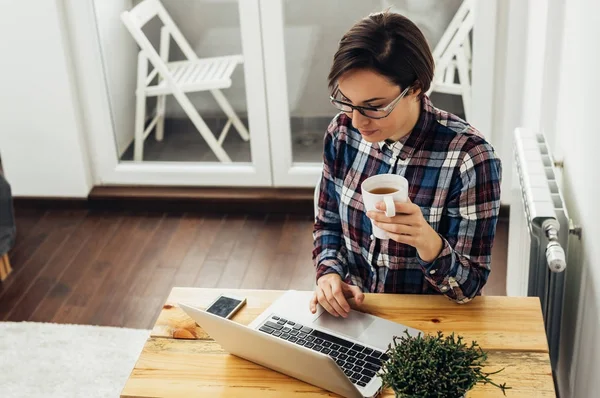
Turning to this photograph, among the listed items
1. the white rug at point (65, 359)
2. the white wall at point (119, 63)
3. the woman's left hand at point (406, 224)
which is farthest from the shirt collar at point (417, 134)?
the white wall at point (119, 63)

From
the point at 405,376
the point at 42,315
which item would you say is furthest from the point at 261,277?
the point at 405,376

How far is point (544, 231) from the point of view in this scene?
191cm

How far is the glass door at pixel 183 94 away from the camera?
3.69 metres

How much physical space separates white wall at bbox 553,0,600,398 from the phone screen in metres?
0.77

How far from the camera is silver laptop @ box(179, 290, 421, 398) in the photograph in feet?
4.72

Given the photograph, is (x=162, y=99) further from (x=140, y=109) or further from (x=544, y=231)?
(x=544, y=231)

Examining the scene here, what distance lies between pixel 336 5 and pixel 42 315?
5.88ft

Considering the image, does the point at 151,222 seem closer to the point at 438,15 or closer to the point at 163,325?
the point at 438,15

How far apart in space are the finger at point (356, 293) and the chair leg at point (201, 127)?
2.24 metres

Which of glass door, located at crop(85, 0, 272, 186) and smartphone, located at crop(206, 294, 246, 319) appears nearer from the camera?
smartphone, located at crop(206, 294, 246, 319)

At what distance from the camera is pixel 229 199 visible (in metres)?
3.88

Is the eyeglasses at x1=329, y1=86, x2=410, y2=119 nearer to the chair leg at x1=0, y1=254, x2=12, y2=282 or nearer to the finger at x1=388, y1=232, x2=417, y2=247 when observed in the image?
the finger at x1=388, y1=232, x2=417, y2=247

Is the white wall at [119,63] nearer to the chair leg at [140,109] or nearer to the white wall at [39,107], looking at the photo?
the chair leg at [140,109]

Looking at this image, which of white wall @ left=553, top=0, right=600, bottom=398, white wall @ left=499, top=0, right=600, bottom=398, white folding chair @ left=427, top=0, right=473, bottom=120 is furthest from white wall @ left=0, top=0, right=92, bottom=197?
white wall @ left=553, top=0, right=600, bottom=398
